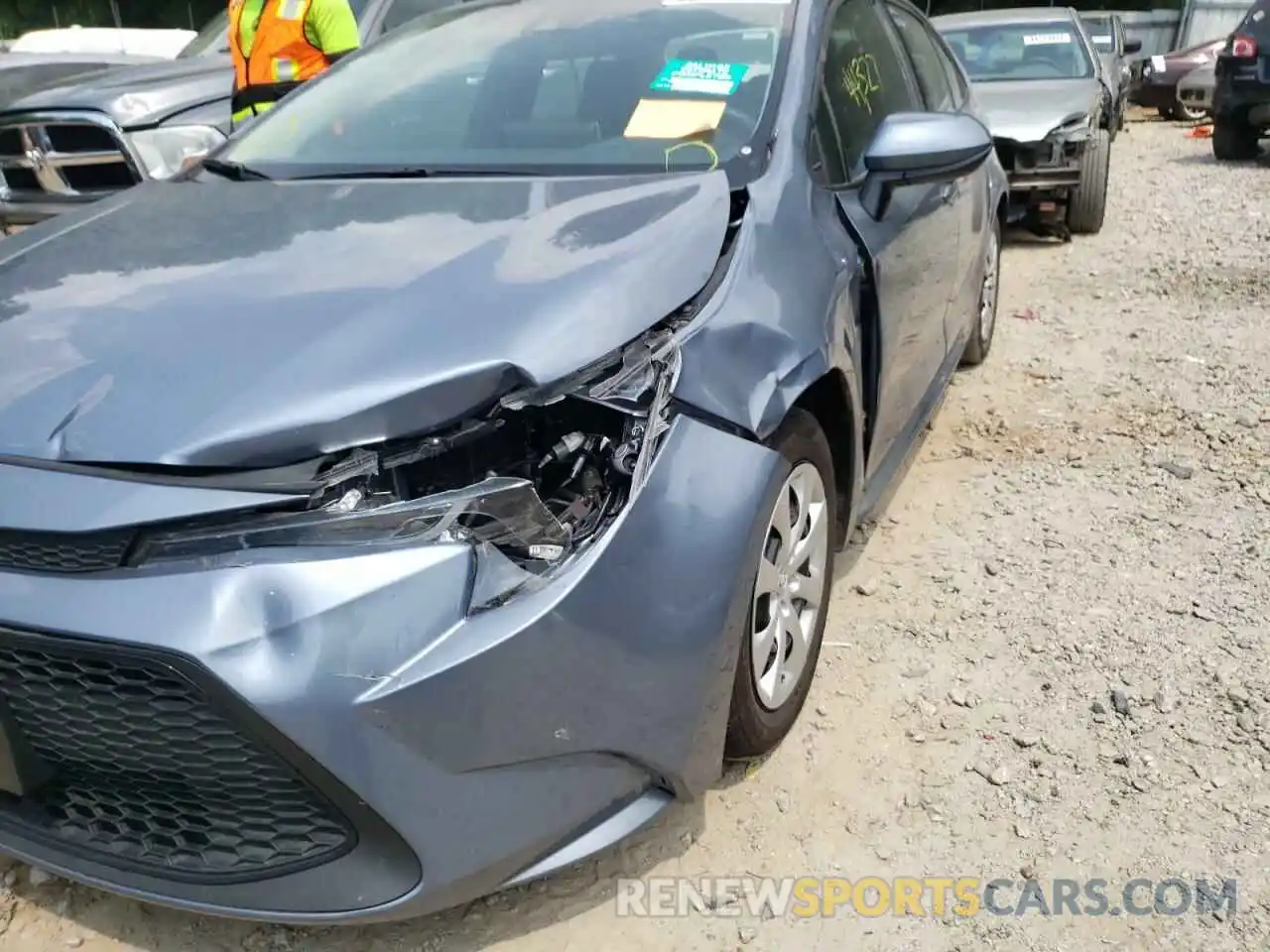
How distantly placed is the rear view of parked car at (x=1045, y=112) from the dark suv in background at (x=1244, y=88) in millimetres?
2416

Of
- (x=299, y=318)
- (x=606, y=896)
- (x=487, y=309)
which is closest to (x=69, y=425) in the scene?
(x=299, y=318)

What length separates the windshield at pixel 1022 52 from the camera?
7.66 metres

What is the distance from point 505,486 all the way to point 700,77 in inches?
54.4

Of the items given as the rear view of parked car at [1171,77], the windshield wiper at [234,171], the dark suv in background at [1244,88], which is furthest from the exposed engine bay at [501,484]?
the rear view of parked car at [1171,77]

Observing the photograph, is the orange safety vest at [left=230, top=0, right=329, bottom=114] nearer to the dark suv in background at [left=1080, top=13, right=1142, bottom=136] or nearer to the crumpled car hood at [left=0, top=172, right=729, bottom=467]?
the crumpled car hood at [left=0, top=172, right=729, bottom=467]

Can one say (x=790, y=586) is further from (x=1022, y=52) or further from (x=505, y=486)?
(x=1022, y=52)

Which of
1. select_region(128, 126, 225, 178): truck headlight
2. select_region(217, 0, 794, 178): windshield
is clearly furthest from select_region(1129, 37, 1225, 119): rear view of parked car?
select_region(217, 0, 794, 178): windshield

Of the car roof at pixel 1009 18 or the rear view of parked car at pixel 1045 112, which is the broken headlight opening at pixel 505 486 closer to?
the rear view of parked car at pixel 1045 112

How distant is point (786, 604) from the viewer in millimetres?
2184

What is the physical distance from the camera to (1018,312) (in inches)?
216

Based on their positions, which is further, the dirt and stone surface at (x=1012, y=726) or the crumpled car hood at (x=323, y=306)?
the dirt and stone surface at (x=1012, y=726)

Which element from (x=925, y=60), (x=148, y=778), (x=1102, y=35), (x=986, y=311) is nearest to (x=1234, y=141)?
(x=1102, y=35)

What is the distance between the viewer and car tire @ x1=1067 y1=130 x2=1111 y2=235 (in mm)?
6645

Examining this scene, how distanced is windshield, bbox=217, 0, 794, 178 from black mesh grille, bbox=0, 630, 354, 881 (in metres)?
1.42
